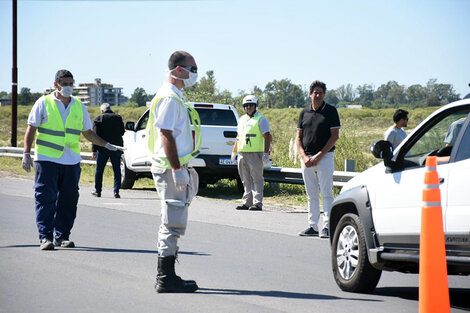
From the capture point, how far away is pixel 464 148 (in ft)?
20.9

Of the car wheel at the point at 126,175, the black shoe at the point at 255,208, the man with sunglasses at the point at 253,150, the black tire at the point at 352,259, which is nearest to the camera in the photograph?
the black tire at the point at 352,259

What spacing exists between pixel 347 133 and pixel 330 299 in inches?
581

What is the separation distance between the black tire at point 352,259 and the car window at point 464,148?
1.26 metres

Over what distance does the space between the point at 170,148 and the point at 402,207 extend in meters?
1.98

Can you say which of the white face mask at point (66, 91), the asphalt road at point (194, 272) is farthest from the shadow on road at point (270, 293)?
the white face mask at point (66, 91)

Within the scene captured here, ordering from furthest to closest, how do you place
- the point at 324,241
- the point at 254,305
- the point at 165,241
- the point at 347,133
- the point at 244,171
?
the point at 347,133 → the point at 244,171 → the point at 324,241 → the point at 165,241 → the point at 254,305

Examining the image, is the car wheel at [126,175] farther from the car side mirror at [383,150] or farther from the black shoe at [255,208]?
the car side mirror at [383,150]

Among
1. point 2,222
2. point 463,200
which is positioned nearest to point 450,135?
point 463,200

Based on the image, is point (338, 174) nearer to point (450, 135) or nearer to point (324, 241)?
point (324, 241)

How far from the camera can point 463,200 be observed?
6.14 meters

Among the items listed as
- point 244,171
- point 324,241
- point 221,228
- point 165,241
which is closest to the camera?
point 165,241

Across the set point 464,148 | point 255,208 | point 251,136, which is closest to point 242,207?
point 255,208

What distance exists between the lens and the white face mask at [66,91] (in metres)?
9.99

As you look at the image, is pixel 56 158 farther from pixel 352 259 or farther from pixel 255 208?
pixel 255 208
